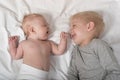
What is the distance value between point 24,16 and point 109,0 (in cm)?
60

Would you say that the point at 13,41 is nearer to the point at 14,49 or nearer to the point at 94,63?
the point at 14,49

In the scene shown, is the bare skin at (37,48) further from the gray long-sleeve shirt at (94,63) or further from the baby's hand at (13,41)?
the gray long-sleeve shirt at (94,63)

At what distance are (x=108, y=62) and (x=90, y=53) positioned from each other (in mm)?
124

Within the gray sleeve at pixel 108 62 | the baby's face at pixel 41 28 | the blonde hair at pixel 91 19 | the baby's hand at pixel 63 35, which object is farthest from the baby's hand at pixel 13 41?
the gray sleeve at pixel 108 62

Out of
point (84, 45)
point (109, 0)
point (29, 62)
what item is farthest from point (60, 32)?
point (109, 0)

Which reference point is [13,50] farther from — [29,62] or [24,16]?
[24,16]

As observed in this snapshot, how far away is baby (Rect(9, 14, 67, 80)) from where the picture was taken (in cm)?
138

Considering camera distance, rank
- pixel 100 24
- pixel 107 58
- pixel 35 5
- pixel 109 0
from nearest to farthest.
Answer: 1. pixel 107 58
2. pixel 100 24
3. pixel 35 5
4. pixel 109 0

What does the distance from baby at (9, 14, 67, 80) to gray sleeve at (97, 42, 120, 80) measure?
0.21m

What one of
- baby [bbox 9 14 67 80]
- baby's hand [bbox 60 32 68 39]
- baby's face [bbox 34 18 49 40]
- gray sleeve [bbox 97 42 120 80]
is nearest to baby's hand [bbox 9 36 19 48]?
baby [bbox 9 14 67 80]

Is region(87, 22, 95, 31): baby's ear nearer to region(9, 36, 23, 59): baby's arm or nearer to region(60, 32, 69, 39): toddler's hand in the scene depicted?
region(60, 32, 69, 39): toddler's hand

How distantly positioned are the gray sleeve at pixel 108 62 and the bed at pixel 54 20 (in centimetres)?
15

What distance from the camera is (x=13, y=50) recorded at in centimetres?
143

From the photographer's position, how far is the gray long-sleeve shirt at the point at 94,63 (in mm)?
1389
